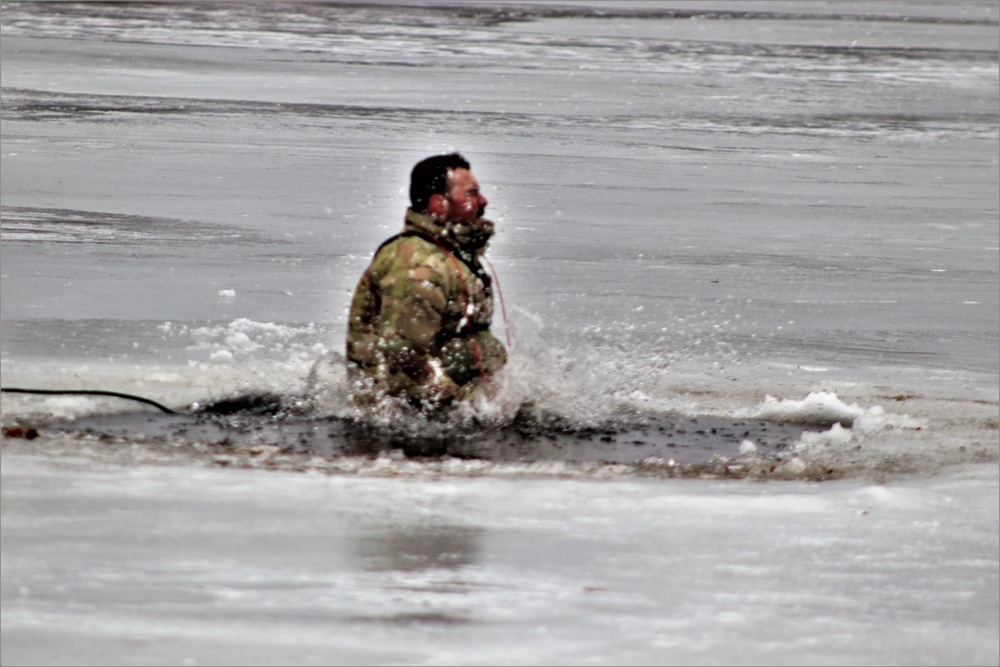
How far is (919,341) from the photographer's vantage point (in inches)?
259

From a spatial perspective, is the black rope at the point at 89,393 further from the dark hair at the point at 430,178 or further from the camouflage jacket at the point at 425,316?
the dark hair at the point at 430,178

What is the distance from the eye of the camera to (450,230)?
5.09m

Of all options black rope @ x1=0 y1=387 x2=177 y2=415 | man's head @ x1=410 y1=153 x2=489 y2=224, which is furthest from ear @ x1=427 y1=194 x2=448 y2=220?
black rope @ x1=0 y1=387 x2=177 y2=415

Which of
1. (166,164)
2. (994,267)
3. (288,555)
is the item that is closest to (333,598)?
(288,555)

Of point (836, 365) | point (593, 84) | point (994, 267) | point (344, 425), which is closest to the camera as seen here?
point (344, 425)

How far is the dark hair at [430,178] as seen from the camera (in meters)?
5.04

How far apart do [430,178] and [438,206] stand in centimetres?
10

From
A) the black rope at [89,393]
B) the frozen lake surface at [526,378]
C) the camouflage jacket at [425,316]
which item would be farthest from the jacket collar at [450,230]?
the black rope at [89,393]

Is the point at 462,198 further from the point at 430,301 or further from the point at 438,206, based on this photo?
the point at 430,301

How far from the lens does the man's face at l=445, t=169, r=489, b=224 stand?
5.04 m

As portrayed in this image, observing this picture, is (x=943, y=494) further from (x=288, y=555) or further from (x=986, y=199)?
(x=986, y=199)

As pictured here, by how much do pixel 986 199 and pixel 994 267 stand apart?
1.95m

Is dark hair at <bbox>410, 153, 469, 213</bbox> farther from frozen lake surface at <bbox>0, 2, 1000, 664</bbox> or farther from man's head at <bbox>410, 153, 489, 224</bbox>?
frozen lake surface at <bbox>0, 2, 1000, 664</bbox>

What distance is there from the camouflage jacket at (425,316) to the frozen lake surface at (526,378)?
165 millimetres
